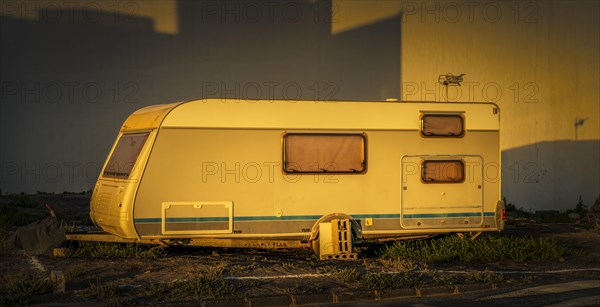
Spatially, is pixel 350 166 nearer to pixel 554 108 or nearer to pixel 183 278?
pixel 183 278

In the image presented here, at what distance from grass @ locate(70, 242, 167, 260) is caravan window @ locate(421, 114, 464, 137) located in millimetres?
4787

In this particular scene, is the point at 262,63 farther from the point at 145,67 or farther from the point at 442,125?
the point at 442,125

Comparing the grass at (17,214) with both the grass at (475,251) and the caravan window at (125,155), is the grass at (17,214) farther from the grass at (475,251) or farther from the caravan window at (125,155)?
the grass at (475,251)

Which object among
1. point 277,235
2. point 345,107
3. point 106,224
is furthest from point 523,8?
point 106,224

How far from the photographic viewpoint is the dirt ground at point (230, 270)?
33.2 feet

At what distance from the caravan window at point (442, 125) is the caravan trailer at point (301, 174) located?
17mm

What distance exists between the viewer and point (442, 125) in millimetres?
13797

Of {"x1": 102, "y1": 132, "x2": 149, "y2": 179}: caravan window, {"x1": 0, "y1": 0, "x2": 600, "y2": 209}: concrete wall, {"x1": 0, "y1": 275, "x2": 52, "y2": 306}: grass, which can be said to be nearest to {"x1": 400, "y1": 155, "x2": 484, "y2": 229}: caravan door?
{"x1": 102, "y1": 132, "x2": 149, "y2": 179}: caravan window

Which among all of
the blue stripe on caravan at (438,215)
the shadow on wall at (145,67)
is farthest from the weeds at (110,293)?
the shadow on wall at (145,67)

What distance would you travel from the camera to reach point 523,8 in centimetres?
2322

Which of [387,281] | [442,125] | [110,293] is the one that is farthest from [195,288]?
[442,125]

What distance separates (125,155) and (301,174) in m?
2.88

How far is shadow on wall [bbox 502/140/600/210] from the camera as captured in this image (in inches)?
921

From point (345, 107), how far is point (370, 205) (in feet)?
5.44
